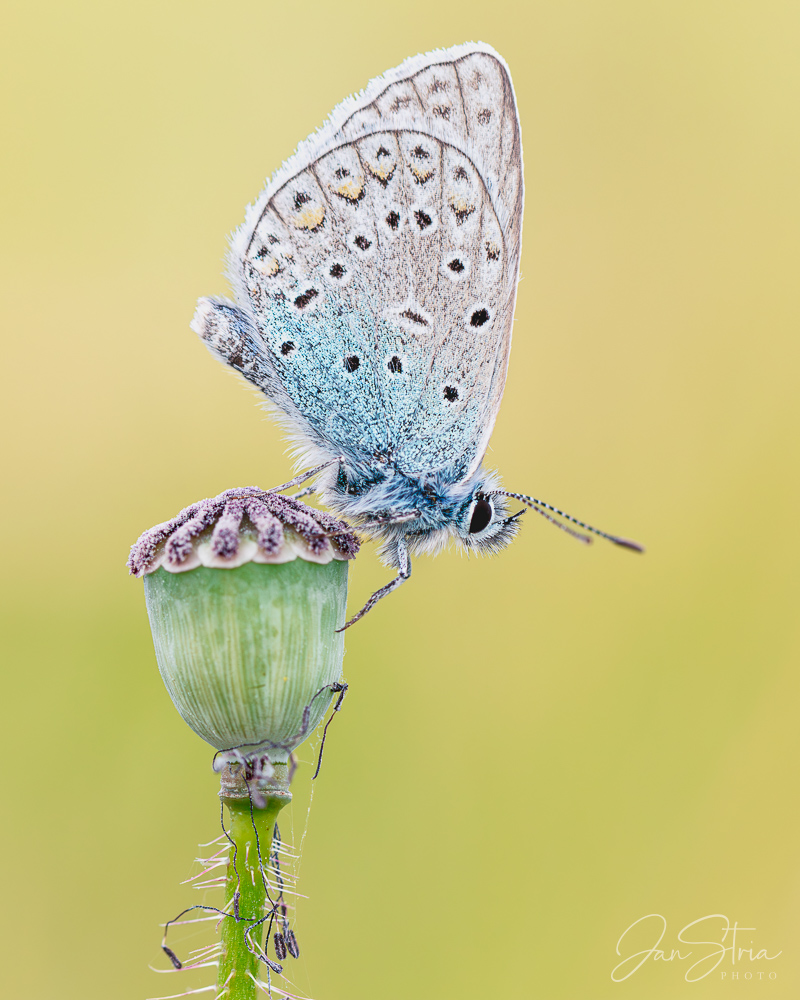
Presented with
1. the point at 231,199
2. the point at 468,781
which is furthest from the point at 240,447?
the point at 468,781

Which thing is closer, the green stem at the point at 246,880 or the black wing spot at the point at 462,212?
the green stem at the point at 246,880

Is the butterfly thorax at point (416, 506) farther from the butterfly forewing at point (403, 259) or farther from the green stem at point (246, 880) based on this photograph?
the green stem at point (246, 880)

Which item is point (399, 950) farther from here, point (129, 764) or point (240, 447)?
point (240, 447)

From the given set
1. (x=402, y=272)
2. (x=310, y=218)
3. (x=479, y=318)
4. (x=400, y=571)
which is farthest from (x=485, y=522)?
(x=310, y=218)

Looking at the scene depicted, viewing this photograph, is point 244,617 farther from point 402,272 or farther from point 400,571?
point 402,272

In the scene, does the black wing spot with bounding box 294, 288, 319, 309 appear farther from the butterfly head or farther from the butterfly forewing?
the butterfly head

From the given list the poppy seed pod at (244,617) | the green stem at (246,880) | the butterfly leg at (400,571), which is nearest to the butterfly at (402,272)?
the butterfly leg at (400,571)

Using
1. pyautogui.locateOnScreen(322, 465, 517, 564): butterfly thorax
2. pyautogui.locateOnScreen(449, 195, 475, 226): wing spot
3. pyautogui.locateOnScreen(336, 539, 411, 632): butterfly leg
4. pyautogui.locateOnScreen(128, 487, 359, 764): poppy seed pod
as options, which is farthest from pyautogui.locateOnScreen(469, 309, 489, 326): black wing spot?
pyautogui.locateOnScreen(128, 487, 359, 764): poppy seed pod
